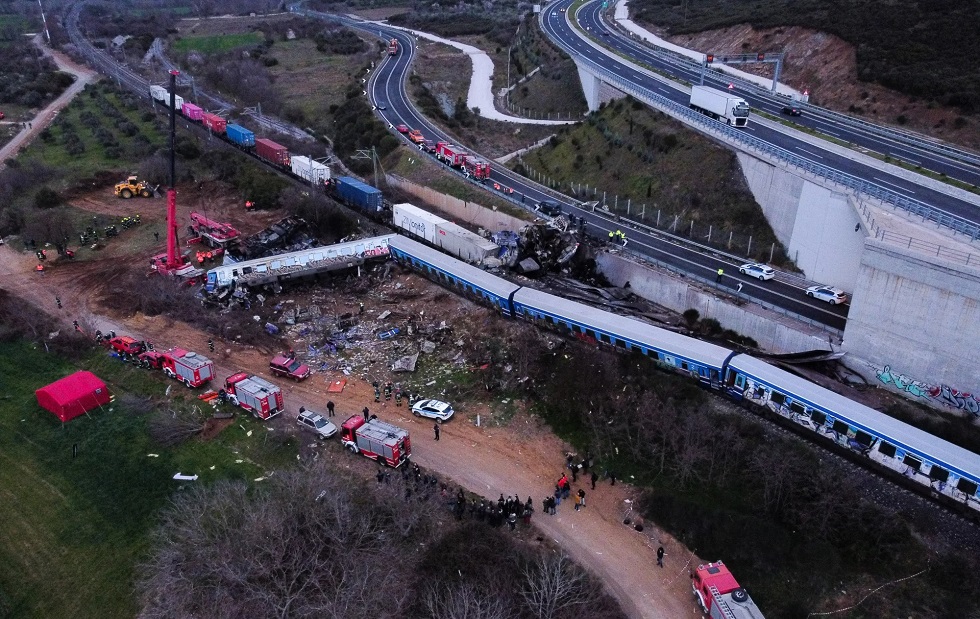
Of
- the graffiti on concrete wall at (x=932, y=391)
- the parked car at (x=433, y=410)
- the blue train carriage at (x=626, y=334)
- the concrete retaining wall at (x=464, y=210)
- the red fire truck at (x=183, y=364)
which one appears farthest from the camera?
the concrete retaining wall at (x=464, y=210)

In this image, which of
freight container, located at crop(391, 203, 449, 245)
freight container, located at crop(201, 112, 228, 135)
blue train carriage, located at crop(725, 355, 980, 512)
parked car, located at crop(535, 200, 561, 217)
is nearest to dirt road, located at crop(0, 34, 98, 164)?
freight container, located at crop(201, 112, 228, 135)

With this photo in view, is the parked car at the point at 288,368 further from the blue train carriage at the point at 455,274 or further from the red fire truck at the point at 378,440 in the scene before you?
the blue train carriage at the point at 455,274

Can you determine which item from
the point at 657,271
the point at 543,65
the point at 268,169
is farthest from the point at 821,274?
the point at 543,65

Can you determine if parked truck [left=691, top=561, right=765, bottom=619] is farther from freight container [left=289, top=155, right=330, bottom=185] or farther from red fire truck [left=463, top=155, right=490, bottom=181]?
freight container [left=289, top=155, right=330, bottom=185]

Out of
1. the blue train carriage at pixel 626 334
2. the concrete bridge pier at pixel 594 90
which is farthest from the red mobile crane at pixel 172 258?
the concrete bridge pier at pixel 594 90

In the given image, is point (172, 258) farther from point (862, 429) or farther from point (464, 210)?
point (862, 429)

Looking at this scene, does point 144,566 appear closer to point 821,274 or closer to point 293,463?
point 293,463
